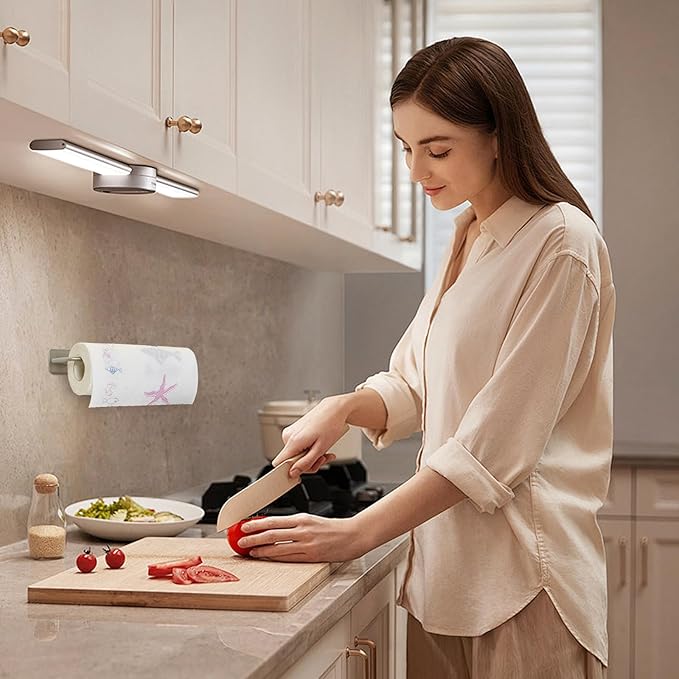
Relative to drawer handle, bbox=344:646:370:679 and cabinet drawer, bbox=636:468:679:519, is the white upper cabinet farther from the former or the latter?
cabinet drawer, bbox=636:468:679:519

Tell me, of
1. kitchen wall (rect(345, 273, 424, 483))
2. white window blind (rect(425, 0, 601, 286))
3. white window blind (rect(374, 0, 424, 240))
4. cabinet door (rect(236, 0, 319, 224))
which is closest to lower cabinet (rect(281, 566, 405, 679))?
cabinet door (rect(236, 0, 319, 224))

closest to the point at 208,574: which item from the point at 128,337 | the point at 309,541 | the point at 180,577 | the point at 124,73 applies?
the point at 180,577

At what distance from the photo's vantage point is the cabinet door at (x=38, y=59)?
3.59ft

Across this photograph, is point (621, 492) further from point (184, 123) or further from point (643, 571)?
point (184, 123)

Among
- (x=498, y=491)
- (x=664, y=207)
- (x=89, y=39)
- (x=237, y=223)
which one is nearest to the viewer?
(x=89, y=39)

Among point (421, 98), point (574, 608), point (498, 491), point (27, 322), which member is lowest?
point (574, 608)

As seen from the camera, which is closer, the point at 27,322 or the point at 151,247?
the point at 27,322

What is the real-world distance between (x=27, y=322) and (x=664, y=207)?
2.29 m

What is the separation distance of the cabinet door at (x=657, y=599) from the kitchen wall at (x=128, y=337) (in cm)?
106

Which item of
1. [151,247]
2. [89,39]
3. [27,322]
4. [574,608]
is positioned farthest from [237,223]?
[574,608]

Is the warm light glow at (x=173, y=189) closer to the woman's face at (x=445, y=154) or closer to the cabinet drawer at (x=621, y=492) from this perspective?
the woman's face at (x=445, y=154)

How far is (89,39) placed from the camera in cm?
126

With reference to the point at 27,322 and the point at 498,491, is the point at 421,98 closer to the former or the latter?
the point at 498,491

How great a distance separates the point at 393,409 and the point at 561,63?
2.13m
